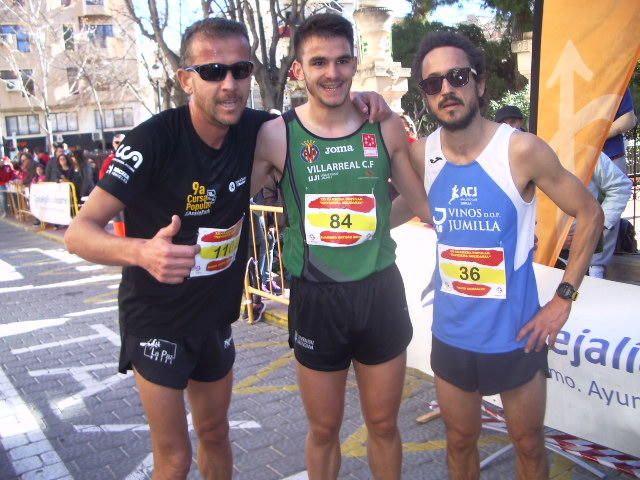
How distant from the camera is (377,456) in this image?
9.86 ft

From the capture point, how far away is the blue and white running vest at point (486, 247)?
2.65m

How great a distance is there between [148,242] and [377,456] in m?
1.53

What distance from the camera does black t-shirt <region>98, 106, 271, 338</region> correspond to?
257 centimetres

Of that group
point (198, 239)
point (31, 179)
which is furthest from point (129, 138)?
point (31, 179)

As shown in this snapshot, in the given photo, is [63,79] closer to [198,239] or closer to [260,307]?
[260,307]

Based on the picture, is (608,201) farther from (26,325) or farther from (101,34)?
→ (101,34)

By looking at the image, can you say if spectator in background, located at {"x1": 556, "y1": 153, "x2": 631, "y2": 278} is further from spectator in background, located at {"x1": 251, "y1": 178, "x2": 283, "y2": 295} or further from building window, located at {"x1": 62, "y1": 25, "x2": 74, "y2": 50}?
building window, located at {"x1": 62, "y1": 25, "x2": 74, "y2": 50}

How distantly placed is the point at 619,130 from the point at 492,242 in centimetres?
317

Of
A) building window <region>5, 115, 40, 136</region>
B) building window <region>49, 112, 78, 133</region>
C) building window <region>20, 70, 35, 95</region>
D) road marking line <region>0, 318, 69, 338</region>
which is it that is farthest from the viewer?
building window <region>49, 112, 78, 133</region>

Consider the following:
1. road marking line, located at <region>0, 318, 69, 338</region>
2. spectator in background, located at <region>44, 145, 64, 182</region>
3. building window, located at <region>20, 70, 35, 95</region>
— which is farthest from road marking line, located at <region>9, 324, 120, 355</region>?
building window, located at <region>20, 70, 35, 95</region>

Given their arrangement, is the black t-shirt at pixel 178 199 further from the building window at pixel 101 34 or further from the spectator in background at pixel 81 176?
the building window at pixel 101 34

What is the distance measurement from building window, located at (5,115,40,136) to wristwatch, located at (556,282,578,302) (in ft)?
163

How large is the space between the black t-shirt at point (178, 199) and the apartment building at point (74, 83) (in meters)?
38.1

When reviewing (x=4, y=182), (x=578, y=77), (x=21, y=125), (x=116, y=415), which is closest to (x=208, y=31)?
(x=578, y=77)
